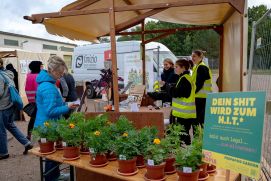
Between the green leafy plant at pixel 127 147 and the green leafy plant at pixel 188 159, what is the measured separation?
1.20ft

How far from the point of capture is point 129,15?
4.95m

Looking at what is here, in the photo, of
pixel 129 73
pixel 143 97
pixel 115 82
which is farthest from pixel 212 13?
pixel 129 73

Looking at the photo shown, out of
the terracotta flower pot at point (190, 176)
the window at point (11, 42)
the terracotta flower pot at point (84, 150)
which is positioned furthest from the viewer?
the window at point (11, 42)

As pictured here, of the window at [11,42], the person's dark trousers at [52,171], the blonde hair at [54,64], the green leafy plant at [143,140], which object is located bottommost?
the person's dark trousers at [52,171]

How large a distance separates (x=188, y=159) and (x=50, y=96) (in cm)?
176

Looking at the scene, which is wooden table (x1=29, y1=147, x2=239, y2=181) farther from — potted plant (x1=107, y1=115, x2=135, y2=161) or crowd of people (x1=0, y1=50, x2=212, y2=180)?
crowd of people (x1=0, y1=50, x2=212, y2=180)

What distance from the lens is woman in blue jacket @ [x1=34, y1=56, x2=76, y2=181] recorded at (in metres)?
3.07

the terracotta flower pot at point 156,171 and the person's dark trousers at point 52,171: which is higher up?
the terracotta flower pot at point 156,171

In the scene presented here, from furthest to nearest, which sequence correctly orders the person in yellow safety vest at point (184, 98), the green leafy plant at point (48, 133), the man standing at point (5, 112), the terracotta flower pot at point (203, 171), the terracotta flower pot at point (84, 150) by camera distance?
the man standing at point (5, 112) → the person in yellow safety vest at point (184, 98) → the green leafy plant at point (48, 133) → the terracotta flower pot at point (84, 150) → the terracotta flower pot at point (203, 171)

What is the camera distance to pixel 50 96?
10.0 feet

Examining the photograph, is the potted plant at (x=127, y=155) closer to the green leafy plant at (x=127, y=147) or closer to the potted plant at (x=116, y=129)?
the green leafy plant at (x=127, y=147)

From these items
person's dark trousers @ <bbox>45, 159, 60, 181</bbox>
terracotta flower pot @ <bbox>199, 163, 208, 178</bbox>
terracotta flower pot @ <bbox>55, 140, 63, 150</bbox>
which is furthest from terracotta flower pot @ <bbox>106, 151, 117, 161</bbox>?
person's dark trousers @ <bbox>45, 159, 60, 181</bbox>

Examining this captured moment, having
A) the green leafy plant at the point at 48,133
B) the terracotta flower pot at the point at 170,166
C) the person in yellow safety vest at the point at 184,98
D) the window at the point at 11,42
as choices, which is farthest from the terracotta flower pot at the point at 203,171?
the window at the point at 11,42

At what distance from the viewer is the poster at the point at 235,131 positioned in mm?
1577
